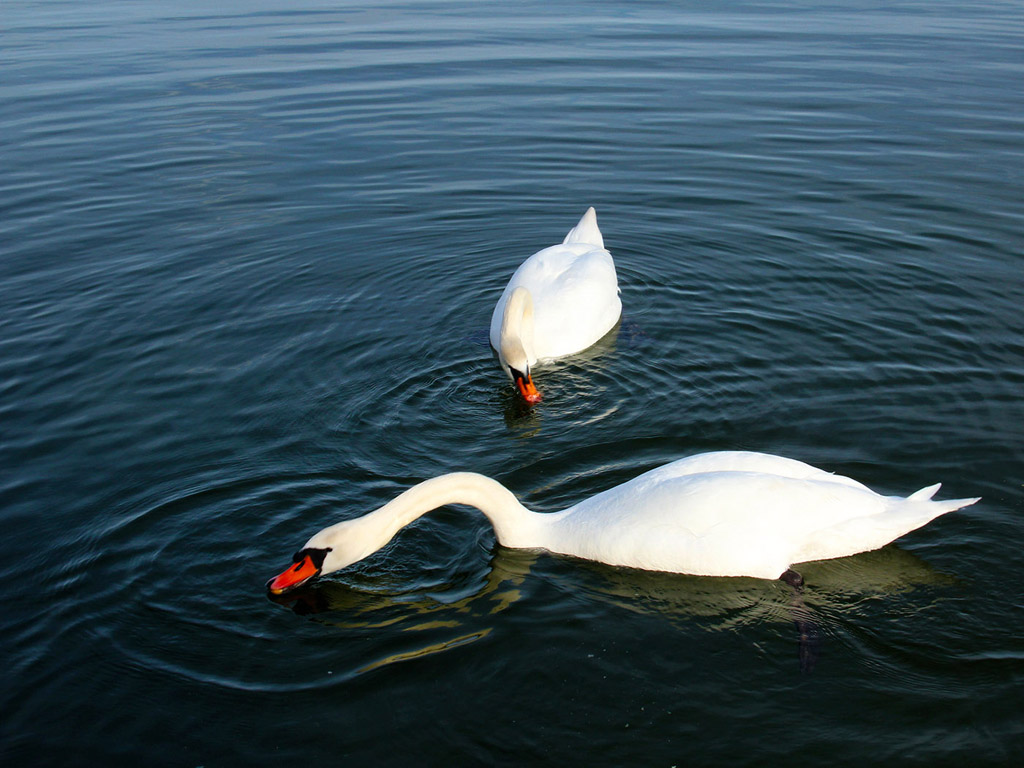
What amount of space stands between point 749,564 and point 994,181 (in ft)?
33.7

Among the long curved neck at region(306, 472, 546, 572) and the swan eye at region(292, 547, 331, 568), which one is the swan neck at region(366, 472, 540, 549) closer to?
the long curved neck at region(306, 472, 546, 572)

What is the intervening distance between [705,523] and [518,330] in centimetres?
335

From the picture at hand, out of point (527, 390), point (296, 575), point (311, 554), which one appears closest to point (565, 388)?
point (527, 390)

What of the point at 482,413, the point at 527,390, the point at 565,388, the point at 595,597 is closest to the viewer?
the point at 595,597

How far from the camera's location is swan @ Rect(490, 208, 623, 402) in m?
9.11

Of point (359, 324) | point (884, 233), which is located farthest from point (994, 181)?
point (359, 324)

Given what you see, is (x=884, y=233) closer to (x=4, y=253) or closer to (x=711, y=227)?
(x=711, y=227)

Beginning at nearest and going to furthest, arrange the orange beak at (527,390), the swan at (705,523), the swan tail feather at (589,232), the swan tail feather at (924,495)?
1. the swan at (705,523)
2. the swan tail feather at (924,495)
3. the orange beak at (527,390)
4. the swan tail feather at (589,232)

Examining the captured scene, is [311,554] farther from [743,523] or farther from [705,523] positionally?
[743,523]

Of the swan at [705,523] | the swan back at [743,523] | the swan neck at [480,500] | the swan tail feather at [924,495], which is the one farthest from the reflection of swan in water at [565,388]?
the swan tail feather at [924,495]

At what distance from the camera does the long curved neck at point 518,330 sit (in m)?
9.02

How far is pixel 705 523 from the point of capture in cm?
636

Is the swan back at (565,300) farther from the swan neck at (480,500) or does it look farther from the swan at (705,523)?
the swan at (705,523)

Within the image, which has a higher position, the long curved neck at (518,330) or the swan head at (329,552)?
the long curved neck at (518,330)
